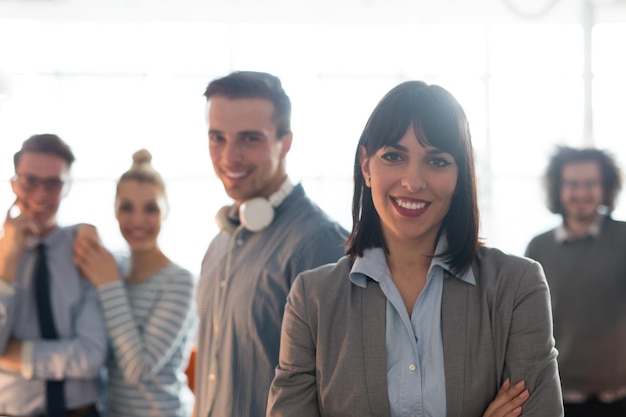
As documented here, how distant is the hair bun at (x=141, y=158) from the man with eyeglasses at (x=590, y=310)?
6.47 feet

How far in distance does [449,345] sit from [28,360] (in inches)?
66.0

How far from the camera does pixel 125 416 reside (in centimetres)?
300

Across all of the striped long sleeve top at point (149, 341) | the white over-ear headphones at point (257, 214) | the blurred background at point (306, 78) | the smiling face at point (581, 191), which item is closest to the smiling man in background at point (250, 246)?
the white over-ear headphones at point (257, 214)

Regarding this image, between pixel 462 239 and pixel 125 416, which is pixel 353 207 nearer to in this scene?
pixel 462 239

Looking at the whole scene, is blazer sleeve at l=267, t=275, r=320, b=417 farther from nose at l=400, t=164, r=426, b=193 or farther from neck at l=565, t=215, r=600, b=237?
neck at l=565, t=215, r=600, b=237

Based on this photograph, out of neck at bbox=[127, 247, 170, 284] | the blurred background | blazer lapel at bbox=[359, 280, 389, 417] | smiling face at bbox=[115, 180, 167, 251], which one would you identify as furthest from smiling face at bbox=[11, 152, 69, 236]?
the blurred background

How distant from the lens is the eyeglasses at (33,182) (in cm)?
301

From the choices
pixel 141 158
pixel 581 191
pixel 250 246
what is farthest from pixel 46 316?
pixel 581 191

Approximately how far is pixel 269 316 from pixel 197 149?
7.07m

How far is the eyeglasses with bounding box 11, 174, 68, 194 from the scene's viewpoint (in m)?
3.01

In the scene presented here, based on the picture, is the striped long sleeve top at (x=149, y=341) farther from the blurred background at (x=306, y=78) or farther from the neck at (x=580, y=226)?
the blurred background at (x=306, y=78)

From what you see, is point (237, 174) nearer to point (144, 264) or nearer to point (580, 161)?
point (144, 264)

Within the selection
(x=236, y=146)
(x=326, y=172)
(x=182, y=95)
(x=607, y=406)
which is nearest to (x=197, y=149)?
(x=182, y=95)

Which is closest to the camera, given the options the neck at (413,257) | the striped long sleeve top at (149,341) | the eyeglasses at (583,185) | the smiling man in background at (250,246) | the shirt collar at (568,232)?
the neck at (413,257)
